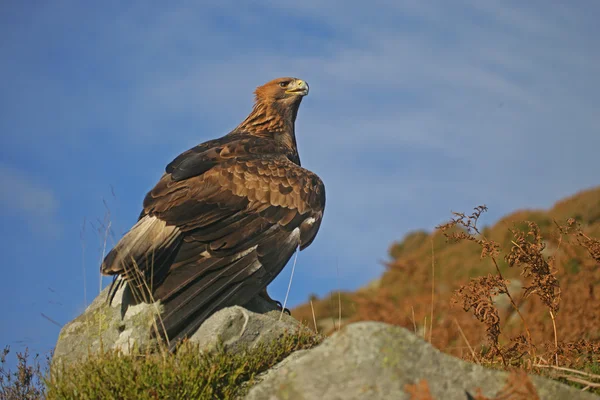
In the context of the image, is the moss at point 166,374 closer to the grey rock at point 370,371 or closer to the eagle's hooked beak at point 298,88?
the grey rock at point 370,371

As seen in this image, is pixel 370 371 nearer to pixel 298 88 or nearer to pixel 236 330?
pixel 236 330

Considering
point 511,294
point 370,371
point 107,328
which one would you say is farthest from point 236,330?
point 511,294

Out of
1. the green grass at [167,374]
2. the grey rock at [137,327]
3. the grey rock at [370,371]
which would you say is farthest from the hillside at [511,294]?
the grey rock at [370,371]

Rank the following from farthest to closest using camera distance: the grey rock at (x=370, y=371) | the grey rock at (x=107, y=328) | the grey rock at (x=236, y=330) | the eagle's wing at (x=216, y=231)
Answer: the eagle's wing at (x=216, y=231)
the grey rock at (x=107, y=328)
the grey rock at (x=236, y=330)
the grey rock at (x=370, y=371)

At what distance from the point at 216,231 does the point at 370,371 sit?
10.1 ft

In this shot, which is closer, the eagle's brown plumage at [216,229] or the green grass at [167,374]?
the green grass at [167,374]

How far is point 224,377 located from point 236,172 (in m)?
2.84

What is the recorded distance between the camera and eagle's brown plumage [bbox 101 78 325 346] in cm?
645

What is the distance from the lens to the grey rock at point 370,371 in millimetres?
4352

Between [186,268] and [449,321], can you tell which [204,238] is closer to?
[186,268]

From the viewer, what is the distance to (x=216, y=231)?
7.03 meters

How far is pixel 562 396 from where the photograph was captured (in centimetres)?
506

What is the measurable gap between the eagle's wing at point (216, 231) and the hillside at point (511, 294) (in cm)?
98

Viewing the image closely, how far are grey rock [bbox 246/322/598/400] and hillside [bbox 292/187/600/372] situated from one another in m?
2.06
